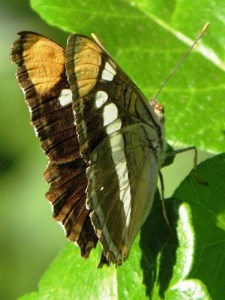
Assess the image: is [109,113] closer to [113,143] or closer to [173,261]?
[113,143]

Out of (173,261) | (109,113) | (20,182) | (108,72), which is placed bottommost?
(20,182)

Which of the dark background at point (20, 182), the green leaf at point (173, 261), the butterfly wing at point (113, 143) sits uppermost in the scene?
the butterfly wing at point (113, 143)

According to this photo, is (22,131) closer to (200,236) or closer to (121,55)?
(121,55)

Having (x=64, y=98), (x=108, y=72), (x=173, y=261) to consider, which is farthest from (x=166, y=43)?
(x=173, y=261)

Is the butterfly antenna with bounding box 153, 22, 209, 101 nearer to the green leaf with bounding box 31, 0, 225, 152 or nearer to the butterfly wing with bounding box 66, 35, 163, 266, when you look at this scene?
the green leaf with bounding box 31, 0, 225, 152

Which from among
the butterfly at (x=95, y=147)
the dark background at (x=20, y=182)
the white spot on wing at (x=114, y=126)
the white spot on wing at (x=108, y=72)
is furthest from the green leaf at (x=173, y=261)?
the dark background at (x=20, y=182)

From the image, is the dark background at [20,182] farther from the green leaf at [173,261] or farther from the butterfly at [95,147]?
the green leaf at [173,261]

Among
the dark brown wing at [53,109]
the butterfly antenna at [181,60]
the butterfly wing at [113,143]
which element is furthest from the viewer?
the butterfly antenna at [181,60]

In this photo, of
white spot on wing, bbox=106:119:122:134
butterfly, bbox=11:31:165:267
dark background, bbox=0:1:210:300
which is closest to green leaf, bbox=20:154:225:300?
butterfly, bbox=11:31:165:267
